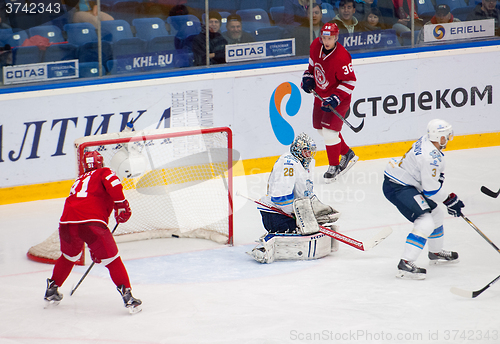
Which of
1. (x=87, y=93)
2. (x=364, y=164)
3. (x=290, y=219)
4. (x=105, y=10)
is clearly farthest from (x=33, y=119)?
(x=364, y=164)

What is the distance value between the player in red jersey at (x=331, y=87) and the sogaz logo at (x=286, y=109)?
19.3 inches

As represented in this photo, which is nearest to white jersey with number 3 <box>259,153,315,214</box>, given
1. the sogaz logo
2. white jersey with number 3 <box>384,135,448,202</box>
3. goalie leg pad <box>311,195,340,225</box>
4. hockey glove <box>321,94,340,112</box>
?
goalie leg pad <box>311,195,340,225</box>

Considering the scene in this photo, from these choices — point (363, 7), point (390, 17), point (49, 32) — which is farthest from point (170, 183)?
point (390, 17)

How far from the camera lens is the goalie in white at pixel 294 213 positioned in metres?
4.90

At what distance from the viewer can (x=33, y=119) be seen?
6336mm

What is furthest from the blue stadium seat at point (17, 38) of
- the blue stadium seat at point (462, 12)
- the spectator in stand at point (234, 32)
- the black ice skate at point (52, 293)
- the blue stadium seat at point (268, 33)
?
the blue stadium seat at point (462, 12)

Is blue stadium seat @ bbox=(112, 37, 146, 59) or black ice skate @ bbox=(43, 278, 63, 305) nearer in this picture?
black ice skate @ bbox=(43, 278, 63, 305)

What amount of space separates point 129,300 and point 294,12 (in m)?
4.21

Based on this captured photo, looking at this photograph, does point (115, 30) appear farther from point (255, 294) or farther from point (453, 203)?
point (453, 203)

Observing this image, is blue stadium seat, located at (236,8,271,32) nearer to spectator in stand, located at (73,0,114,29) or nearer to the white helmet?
spectator in stand, located at (73,0,114,29)

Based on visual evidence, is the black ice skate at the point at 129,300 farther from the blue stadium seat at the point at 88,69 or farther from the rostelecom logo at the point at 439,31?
the rostelecom logo at the point at 439,31

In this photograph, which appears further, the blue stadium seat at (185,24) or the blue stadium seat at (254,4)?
the blue stadium seat at (254,4)

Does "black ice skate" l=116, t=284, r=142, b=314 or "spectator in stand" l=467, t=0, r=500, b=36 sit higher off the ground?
"spectator in stand" l=467, t=0, r=500, b=36

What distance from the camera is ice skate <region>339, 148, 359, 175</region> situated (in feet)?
23.2
